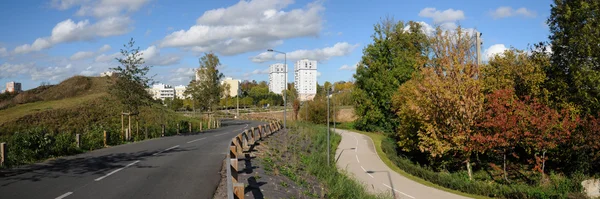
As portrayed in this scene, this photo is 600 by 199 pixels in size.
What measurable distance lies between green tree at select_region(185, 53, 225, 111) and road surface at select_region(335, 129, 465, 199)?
15.9m

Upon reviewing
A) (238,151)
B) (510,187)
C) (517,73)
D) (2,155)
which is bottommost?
(510,187)

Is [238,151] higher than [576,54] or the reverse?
the reverse

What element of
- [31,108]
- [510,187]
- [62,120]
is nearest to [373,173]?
[510,187]

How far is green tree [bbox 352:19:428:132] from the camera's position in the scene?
55.6 m

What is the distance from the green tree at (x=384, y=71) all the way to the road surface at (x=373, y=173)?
8.47m

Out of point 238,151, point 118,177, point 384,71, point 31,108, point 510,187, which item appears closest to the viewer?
point 118,177

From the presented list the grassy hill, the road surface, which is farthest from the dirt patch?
the grassy hill

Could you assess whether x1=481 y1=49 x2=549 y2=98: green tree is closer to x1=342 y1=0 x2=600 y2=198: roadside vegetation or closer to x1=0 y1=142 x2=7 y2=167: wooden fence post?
x1=342 y1=0 x2=600 y2=198: roadside vegetation

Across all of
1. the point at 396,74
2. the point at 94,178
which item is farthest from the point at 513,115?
the point at 396,74

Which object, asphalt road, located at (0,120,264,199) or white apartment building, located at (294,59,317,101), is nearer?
asphalt road, located at (0,120,264,199)

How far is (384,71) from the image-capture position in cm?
5641

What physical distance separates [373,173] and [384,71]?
87.9 feet

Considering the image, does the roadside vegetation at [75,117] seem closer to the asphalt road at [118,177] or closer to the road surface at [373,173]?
the asphalt road at [118,177]

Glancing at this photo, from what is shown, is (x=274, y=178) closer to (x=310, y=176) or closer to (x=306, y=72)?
(x=310, y=176)
